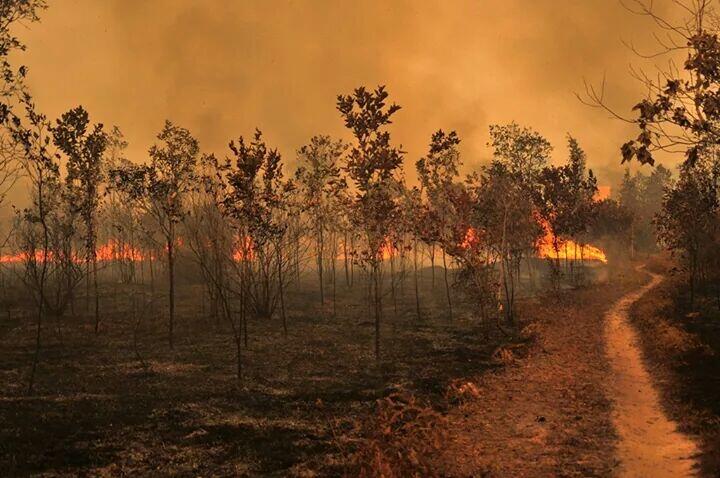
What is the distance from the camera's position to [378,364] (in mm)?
25453

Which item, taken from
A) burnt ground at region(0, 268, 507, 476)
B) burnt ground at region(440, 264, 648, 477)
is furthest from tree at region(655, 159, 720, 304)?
burnt ground at region(0, 268, 507, 476)

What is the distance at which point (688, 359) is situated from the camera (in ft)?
72.0

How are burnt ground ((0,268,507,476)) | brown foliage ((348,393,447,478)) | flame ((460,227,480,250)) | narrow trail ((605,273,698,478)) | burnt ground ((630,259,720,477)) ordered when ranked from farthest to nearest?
flame ((460,227,480,250))
burnt ground ((630,259,720,477))
burnt ground ((0,268,507,476))
brown foliage ((348,393,447,478))
narrow trail ((605,273,698,478))

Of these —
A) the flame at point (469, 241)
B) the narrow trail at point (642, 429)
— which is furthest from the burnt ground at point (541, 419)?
the flame at point (469, 241)

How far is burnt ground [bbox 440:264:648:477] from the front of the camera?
13.1 meters

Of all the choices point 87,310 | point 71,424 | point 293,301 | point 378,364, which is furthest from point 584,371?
point 87,310

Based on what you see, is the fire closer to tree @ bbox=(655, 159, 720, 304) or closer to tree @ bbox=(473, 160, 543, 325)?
tree @ bbox=(473, 160, 543, 325)

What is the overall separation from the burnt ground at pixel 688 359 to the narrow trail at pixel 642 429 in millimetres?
376

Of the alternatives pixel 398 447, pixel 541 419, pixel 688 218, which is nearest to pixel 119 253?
pixel 398 447

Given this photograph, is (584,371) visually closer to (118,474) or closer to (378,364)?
(378,364)

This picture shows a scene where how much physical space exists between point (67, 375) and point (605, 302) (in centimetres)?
4175

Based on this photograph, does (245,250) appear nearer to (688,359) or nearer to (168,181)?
(168,181)

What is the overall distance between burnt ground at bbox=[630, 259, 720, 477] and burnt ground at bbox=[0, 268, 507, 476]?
25.8 ft

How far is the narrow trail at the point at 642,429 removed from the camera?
12.2m
